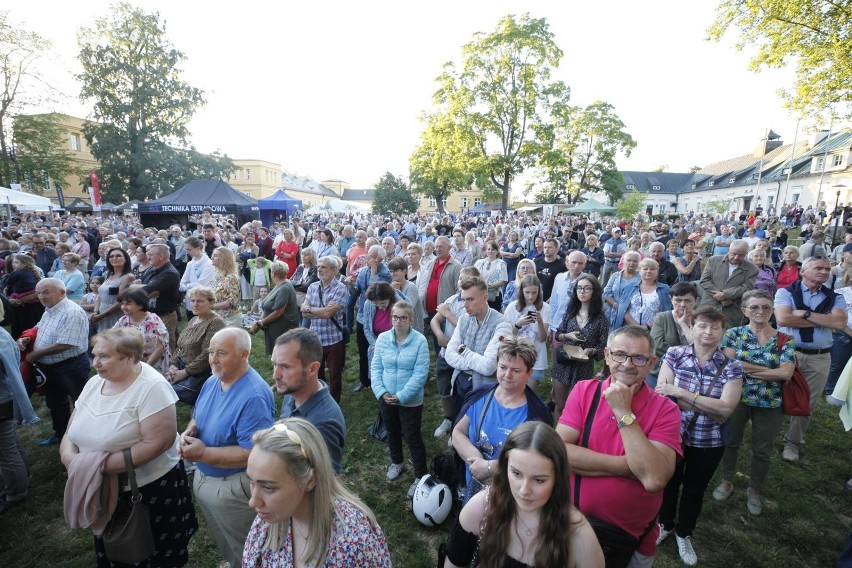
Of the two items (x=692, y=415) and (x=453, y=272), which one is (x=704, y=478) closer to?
(x=692, y=415)

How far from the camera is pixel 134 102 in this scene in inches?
1155

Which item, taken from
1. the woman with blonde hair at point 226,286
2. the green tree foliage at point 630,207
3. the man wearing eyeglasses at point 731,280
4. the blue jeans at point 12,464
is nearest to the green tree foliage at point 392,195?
the green tree foliage at point 630,207

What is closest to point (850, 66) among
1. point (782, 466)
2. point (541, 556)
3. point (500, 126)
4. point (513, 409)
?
point (782, 466)

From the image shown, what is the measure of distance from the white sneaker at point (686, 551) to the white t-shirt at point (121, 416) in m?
3.64

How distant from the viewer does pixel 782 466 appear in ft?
13.1

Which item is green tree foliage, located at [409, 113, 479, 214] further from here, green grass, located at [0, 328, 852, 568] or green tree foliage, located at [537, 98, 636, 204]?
green grass, located at [0, 328, 852, 568]

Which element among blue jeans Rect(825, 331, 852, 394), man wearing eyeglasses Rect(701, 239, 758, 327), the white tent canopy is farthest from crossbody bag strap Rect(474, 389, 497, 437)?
the white tent canopy

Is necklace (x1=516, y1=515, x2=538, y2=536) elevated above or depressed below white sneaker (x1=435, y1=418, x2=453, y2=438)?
above

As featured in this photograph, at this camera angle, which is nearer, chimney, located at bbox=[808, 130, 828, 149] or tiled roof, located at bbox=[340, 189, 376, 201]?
chimney, located at bbox=[808, 130, 828, 149]

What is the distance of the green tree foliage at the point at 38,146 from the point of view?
89.1 ft

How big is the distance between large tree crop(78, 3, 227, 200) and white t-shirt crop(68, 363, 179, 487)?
34537mm

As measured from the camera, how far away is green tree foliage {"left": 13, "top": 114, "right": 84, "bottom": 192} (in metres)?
27.2

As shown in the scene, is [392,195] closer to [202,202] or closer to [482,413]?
[202,202]

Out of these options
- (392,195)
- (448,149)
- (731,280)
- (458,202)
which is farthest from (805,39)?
(458,202)
